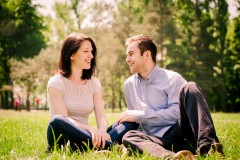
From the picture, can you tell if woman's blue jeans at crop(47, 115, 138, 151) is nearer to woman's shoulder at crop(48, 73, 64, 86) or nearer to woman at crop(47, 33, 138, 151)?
woman at crop(47, 33, 138, 151)

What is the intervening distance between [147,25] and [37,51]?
15.8 m

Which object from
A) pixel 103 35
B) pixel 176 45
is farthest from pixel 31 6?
pixel 176 45

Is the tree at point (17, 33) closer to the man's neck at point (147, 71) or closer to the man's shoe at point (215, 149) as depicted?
the man's neck at point (147, 71)

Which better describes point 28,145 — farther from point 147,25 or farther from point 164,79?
point 147,25

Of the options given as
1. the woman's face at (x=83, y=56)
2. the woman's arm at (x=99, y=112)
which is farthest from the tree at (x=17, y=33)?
the woman's arm at (x=99, y=112)

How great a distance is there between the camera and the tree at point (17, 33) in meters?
34.7

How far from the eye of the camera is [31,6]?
3850cm

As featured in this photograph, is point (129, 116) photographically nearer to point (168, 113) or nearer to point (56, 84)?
point (168, 113)

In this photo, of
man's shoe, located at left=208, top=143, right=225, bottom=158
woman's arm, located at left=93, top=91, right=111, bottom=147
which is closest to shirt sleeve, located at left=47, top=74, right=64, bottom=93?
woman's arm, located at left=93, top=91, right=111, bottom=147

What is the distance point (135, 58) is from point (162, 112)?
123 cm

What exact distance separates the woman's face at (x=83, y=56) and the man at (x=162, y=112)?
72 centimetres

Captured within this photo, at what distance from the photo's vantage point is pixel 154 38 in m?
30.7

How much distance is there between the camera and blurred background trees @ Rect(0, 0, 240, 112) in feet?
100

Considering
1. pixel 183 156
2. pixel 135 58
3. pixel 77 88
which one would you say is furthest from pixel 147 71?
pixel 183 156
